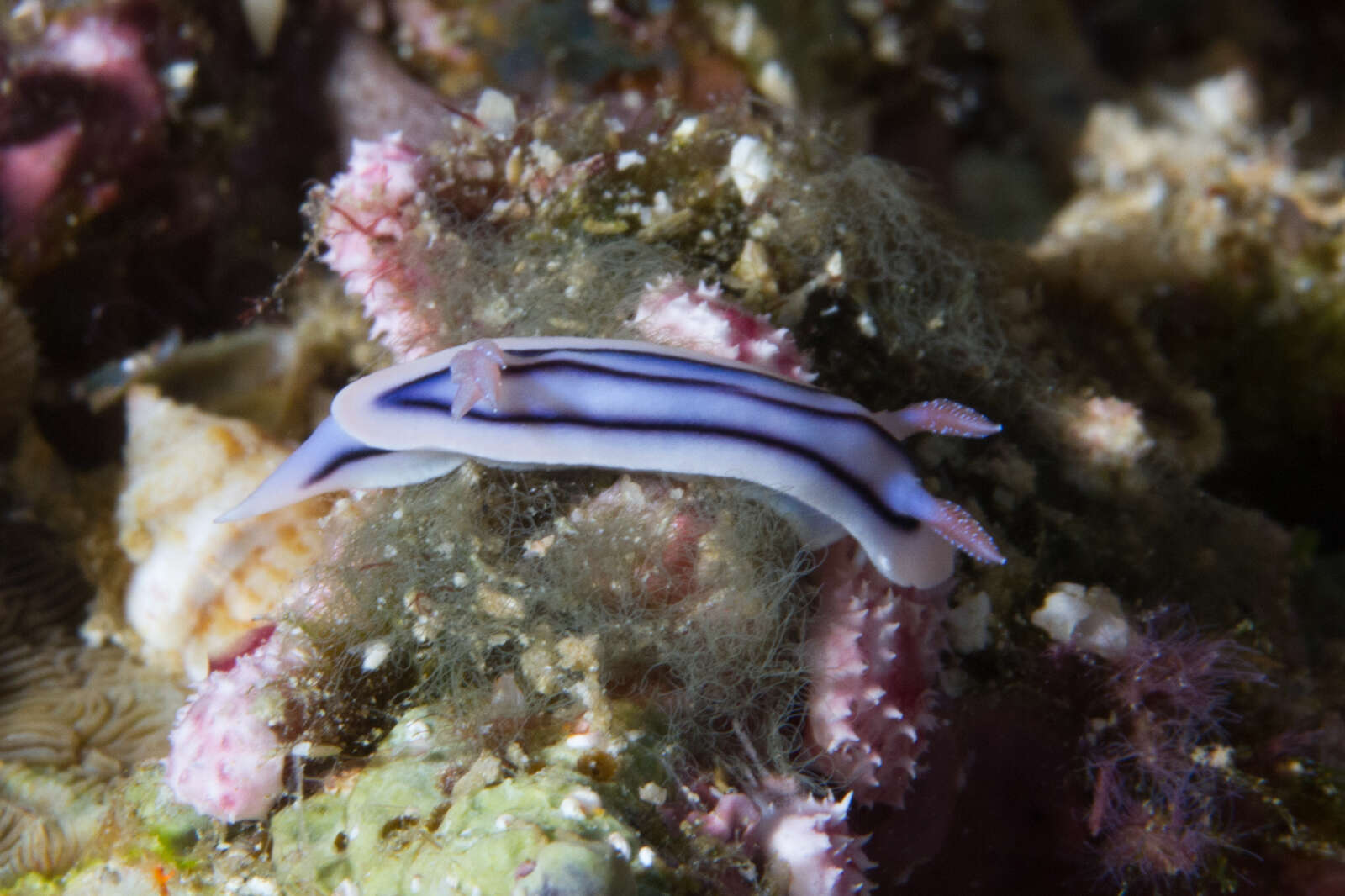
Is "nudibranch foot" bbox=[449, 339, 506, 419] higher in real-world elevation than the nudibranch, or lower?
higher

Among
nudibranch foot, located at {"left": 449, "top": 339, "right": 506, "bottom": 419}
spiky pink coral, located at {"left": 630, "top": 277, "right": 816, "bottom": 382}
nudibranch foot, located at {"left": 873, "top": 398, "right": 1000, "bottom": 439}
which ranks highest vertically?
nudibranch foot, located at {"left": 449, "top": 339, "right": 506, "bottom": 419}

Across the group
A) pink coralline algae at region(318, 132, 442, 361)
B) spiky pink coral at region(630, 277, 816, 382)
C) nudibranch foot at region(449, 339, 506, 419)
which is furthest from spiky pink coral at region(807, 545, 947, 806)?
pink coralline algae at region(318, 132, 442, 361)

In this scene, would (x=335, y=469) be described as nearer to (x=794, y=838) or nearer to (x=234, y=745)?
(x=234, y=745)

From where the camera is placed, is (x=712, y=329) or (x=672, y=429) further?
(x=712, y=329)

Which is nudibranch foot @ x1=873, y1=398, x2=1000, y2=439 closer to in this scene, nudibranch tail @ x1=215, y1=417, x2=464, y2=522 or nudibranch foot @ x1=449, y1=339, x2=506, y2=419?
nudibranch foot @ x1=449, y1=339, x2=506, y2=419

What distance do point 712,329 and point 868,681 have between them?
3.79 ft

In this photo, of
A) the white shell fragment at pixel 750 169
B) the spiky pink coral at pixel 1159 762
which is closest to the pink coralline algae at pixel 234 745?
the white shell fragment at pixel 750 169

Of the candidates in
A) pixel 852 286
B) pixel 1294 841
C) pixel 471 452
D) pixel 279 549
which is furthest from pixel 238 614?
pixel 1294 841

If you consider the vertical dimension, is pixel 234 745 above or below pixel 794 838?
above

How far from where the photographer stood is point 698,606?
2.36m

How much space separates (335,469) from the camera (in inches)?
108

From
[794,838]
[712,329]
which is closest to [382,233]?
[712,329]

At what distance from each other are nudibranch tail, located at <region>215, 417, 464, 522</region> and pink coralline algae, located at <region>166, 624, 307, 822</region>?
63 centimetres

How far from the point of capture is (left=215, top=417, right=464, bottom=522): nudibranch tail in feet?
8.57
